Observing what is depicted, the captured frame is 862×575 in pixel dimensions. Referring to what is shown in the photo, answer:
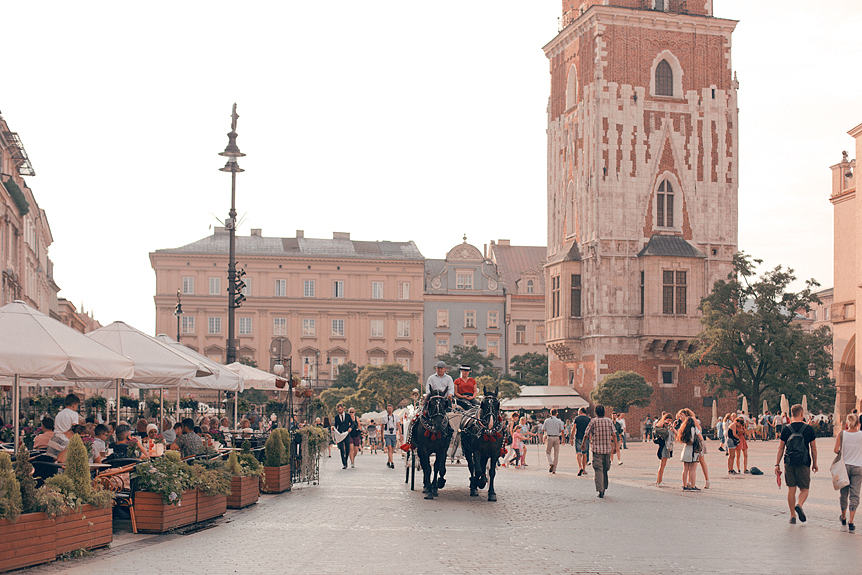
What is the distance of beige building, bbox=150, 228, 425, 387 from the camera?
→ 102 metres

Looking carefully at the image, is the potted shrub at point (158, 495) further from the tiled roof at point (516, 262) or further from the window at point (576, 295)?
the tiled roof at point (516, 262)

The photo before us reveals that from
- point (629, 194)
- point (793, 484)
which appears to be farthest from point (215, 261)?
point (793, 484)

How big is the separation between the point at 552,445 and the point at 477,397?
10.6 metres

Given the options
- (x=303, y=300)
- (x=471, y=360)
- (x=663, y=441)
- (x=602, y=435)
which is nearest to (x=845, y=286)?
(x=663, y=441)

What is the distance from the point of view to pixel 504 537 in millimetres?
13891

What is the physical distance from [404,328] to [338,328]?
6.38 meters

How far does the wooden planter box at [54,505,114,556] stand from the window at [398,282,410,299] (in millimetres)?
93313

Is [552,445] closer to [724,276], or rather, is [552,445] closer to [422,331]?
[724,276]

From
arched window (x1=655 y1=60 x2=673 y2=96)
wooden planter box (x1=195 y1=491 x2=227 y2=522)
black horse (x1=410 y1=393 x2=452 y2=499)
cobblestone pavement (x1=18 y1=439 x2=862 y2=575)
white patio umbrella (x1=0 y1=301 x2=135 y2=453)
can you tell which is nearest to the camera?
cobblestone pavement (x1=18 y1=439 x2=862 y2=575)

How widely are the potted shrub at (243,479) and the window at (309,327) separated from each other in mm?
86614

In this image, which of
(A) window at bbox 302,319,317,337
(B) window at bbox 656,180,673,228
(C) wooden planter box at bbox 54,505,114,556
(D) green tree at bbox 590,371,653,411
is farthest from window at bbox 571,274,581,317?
(C) wooden planter box at bbox 54,505,114,556

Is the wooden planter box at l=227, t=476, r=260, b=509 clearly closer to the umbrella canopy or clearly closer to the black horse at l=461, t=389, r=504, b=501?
the black horse at l=461, t=389, r=504, b=501

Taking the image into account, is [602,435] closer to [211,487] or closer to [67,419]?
[211,487]

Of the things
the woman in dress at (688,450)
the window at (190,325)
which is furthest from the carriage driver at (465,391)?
the window at (190,325)
